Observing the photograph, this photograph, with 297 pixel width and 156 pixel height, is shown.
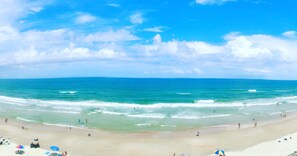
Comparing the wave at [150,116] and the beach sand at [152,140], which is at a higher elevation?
the wave at [150,116]

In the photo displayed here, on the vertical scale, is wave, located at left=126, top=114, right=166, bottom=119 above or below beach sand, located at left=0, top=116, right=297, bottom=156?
above

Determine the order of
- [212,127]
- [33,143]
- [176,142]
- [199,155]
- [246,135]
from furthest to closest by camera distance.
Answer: [212,127] < [246,135] < [176,142] < [33,143] < [199,155]

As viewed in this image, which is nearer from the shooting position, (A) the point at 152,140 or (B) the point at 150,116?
(A) the point at 152,140

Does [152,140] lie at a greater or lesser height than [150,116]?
lesser

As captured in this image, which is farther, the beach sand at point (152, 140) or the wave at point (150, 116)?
the wave at point (150, 116)

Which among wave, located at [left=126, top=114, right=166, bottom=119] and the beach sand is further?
wave, located at [left=126, top=114, right=166, bottom=119]

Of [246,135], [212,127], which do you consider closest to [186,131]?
[212,127]

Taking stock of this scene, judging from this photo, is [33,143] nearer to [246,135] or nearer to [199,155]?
[199,155]

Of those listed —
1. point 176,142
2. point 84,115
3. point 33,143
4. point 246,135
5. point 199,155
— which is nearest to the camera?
point 199,155
